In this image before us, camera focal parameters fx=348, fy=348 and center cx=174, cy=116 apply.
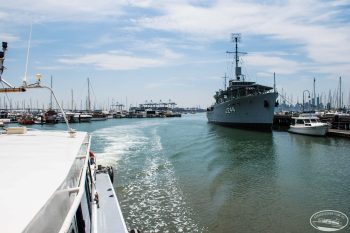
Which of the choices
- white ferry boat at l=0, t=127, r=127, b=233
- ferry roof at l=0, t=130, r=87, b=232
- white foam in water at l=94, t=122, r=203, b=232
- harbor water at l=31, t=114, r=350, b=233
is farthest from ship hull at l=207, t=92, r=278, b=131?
ferry roof at l=0, t=130, r=87, b=232

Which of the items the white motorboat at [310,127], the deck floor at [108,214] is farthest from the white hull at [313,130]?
the deck floor at [108,214]

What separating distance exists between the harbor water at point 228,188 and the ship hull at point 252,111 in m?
26.9

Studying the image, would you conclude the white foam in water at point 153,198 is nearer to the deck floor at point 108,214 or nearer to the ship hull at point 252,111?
the deck floor at point 108,214

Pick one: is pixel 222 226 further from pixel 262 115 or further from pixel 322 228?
pixel 262 115

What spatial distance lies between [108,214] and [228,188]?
1093 centimetres

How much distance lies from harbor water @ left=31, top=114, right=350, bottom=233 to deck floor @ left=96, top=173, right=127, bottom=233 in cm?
202

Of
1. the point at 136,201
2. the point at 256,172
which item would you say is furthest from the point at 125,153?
the point at 136,201

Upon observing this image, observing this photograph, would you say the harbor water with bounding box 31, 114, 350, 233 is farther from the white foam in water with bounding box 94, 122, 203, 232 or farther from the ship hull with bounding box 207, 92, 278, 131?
the ship hull with bounding box 207, 92, 278, 131

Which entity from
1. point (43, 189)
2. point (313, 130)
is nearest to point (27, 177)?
point (43, 189)

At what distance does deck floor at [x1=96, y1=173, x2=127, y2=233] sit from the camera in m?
8.70

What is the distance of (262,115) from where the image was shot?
62375 mm

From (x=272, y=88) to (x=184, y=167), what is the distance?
43.4 m

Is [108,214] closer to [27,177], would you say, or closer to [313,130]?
[27,177]

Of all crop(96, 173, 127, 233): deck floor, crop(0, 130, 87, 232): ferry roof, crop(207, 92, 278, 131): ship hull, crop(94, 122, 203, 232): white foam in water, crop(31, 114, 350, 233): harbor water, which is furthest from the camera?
crop(207, 92, 278, 131): ship hull
